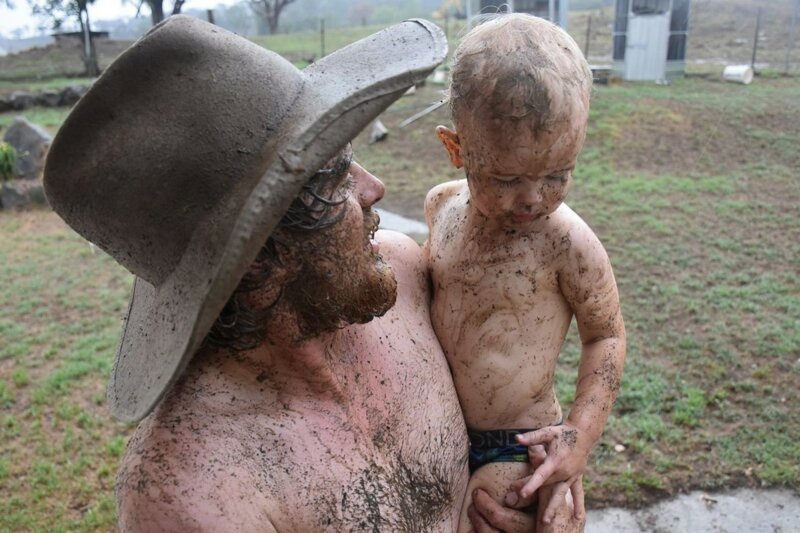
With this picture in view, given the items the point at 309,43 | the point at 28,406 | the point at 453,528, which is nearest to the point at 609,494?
the point at 453,528

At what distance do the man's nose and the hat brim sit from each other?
21 cm

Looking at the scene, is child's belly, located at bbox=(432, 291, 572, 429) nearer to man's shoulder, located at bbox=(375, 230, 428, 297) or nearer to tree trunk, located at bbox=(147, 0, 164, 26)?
man's shoulder, located at bbox=(375, 230, 428, 297)

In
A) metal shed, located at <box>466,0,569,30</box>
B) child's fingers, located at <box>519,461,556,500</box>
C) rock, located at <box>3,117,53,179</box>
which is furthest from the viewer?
metal shed, located at <box>466,0,569,30</box>

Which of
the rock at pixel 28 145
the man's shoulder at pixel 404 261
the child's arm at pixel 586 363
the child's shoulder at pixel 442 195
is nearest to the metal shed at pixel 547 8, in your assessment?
the rock at pixel 28 145

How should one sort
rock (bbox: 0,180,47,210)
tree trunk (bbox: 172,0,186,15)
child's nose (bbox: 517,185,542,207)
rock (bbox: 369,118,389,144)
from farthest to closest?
rock (bbox: 369,118,389,144), rock (bbox: 0,180,47,210), tree trunk (bbox: 172,0,186,15), child's nose (bbox: 517,185,542,207)

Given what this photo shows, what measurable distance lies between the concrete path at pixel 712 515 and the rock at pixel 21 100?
56.6 feet

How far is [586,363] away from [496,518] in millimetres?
428

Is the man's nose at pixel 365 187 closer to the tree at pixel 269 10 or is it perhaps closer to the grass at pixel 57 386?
the grass at pixel 57 386

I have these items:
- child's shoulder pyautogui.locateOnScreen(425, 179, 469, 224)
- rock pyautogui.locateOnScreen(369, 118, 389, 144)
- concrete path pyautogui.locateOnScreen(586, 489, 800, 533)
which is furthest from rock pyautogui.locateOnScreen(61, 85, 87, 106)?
child's shoulder pyautogui.locateOnScreen(425, 179, 469, 224)

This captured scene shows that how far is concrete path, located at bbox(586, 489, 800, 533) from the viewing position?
11.7ft

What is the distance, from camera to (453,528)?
5.67 feet

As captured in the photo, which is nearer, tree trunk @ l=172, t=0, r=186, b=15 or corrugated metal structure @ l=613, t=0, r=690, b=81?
tree trunk @ l=172, t=0, r=186, b=15

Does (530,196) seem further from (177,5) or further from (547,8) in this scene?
(547,8)

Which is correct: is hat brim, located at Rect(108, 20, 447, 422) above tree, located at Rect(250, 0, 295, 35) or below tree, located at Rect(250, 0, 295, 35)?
above
